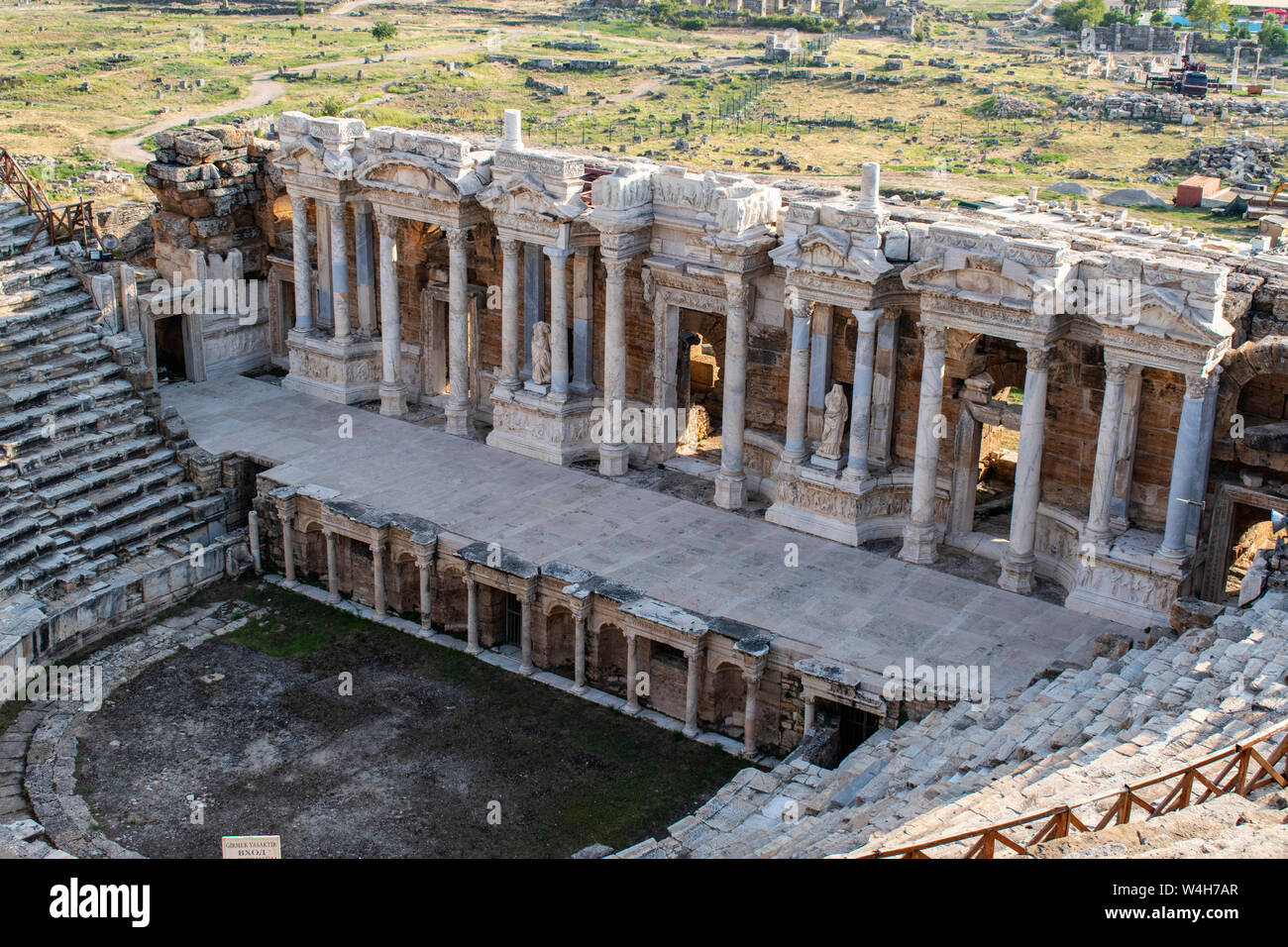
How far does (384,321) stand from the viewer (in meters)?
31.5

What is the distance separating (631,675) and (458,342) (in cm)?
917

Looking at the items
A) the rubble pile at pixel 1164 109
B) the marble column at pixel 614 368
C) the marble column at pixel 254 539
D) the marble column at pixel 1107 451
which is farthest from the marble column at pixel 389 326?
the rubble pile at pixel 1164 109

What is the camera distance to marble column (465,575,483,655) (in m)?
25.6

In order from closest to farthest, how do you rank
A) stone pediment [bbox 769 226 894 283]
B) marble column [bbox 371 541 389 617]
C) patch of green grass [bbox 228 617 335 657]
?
stone pediment [bbox 769 226 894 283] < patch of green grass [bbox 228 617 335 657] < marble column [bbox 371 541 389 617]

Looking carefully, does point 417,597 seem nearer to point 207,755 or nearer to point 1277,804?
point 207,755

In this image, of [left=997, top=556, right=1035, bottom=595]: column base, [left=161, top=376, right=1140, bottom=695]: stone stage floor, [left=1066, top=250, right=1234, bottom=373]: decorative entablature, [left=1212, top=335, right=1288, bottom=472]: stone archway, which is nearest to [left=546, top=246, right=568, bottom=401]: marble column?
[left=161, top=376, right=1140, bottom=695]: stone stage floor

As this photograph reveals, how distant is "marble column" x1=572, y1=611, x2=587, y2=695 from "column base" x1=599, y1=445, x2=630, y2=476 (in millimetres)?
4582

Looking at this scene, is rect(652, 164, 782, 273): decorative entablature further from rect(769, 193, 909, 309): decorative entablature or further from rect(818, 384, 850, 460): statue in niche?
rect(818, 384, 850, 460): statue in niche

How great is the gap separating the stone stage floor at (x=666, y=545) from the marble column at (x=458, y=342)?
447 millimetres

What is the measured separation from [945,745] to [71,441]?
15966 millimetres

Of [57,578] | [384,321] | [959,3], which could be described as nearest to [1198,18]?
[959,3]

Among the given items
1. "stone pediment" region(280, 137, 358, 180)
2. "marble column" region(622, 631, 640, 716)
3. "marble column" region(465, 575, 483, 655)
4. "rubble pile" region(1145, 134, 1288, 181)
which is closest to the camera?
"marble column" region(622, 631, 640, 716)

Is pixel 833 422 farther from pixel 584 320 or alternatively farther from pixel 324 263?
pixel 324 263

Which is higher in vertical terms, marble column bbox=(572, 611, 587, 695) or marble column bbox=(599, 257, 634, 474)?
marble column bbox=(599, 257, 634, 474)
